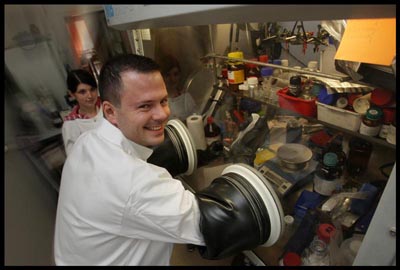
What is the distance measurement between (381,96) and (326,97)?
6.8 inches

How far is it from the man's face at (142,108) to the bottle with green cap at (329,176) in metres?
0.66

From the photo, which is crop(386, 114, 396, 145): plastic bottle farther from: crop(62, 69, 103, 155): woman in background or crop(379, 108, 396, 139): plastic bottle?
crop(62, 69, 103, 155): woman in background

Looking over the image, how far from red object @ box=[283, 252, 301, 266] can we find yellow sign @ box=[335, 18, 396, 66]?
72 cm

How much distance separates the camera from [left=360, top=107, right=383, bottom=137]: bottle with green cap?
73 centimetres

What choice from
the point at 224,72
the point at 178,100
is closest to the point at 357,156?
the point at 224,72

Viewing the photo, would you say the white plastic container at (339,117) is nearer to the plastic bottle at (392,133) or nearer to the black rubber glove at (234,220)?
the plastic bottle at (392,133)

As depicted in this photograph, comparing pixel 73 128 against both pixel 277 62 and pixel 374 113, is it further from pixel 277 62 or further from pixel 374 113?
pixel 374 113

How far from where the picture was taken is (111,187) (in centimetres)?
69

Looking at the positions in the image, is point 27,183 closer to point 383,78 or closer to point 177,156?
point 177,156

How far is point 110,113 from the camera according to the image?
2.71 ft

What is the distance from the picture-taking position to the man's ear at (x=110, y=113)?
32.0 inches

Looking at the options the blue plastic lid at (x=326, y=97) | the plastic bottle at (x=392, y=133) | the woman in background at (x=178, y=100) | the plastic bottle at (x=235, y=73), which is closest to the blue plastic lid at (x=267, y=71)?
the plastic bottle at (x=235, y=73)

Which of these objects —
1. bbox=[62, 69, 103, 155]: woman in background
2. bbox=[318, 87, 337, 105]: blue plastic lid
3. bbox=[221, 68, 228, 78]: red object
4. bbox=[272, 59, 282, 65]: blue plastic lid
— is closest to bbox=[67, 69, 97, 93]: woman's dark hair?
bbox=[62, 69, 103, 155]: woman in background
